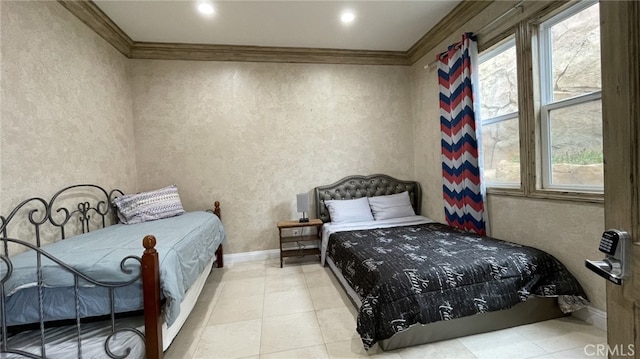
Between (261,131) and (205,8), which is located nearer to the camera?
(205,8)

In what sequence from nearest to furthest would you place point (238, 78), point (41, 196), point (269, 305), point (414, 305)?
1. point (414, 305)
2. point (41, 196)
3. point (269, 305)
4. point (238, 78)

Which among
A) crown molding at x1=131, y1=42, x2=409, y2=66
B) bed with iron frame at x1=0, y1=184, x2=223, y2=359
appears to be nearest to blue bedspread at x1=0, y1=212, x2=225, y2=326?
bed with iron frame at x1=0, y1=184, x2=223, y2=359

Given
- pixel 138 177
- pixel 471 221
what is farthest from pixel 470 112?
pixel 138 177

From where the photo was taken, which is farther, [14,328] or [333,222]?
[333,222]

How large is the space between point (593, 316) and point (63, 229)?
4.18 m

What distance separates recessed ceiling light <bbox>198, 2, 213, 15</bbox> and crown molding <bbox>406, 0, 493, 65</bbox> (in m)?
2.58

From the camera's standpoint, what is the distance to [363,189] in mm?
3770

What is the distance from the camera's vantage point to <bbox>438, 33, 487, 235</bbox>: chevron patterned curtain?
2.72 metres

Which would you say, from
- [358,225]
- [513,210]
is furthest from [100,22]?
[513,210]

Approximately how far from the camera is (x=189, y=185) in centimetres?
343

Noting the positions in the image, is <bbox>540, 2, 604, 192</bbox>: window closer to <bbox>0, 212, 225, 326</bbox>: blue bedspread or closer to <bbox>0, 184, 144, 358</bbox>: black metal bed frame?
<bbox>0, 212, 225, 326</bbox>: blue bedspread

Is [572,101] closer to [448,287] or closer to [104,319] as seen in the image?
[448,287]

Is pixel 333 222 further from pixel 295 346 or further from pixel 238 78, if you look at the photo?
pixel 238 78

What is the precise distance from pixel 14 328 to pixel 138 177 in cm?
226
